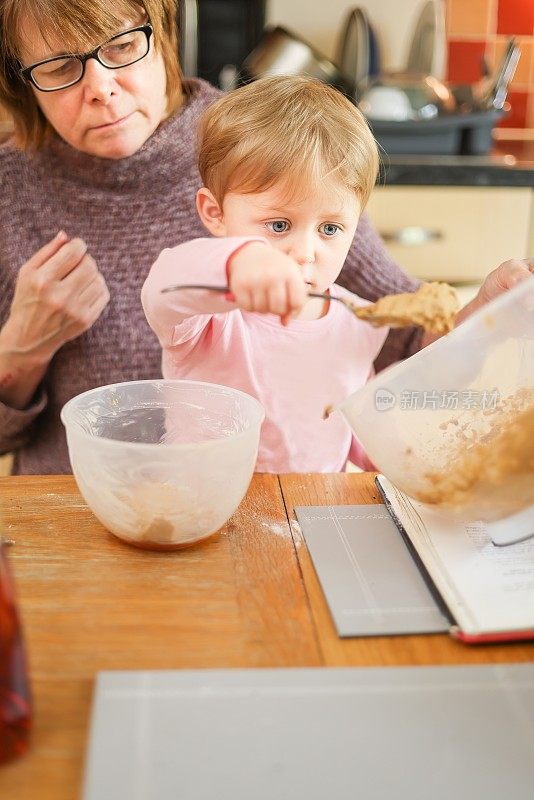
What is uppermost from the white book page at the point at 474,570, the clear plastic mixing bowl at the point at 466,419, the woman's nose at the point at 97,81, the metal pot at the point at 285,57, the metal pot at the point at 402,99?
the woman's nose at the point at 97,81

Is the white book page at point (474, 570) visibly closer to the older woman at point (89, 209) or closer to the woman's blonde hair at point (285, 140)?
the woman's blonde hair at point (285, 140)

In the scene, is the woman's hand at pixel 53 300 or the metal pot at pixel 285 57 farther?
the metal pot at pixel 285 57

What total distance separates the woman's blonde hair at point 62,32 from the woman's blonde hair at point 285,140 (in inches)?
9.9

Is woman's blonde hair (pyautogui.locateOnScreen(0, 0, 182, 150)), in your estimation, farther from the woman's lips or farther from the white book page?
the white book page

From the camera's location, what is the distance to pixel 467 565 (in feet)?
2.50

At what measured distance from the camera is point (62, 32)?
1.17 metres

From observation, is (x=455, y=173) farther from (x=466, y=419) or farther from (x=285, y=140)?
(x=466, y=419)

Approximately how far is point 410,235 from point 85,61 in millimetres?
1191

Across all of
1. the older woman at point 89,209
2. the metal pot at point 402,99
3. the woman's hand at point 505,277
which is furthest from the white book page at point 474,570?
the metal pot at point 402,99

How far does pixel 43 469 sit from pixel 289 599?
2.67 feet

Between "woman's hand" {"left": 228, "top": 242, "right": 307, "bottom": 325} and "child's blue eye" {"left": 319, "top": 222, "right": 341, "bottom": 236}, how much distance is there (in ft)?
0.98

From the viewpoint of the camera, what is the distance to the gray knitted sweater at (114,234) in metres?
1.38

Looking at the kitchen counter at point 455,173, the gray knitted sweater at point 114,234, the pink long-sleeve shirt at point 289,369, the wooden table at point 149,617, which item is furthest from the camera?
the kitchen counter at point 455,173

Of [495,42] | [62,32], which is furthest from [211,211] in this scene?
[495,42]
